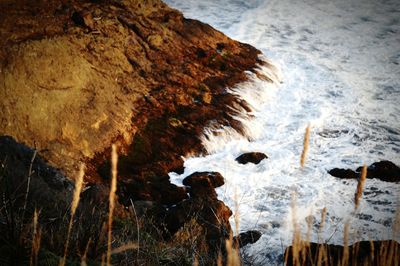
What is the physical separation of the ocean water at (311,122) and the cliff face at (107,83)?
0.67 meters

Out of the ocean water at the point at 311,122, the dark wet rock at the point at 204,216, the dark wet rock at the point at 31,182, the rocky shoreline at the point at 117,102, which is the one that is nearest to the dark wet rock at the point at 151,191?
the rocky shoreline at the point at 117,102

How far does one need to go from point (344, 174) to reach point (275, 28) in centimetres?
773

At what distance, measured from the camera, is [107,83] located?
6.46 meters

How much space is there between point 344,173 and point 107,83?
15.9 ft

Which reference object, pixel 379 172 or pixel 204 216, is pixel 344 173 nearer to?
pixel 379 172

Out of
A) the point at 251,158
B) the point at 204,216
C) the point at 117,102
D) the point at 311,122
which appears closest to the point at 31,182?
the point at 204,216

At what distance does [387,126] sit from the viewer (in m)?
7.14

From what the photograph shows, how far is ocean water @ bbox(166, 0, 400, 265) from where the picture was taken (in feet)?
16.5

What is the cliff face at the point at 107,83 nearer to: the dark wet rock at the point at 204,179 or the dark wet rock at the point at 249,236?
the dark wet rock at the point at 204,179

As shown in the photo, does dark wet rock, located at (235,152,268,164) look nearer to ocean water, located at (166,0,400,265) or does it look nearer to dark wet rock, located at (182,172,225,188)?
ocean water, located at (166,0,400,265)

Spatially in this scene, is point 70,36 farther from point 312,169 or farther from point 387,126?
point 387,126

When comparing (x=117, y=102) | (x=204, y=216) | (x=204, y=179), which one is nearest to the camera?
(x=204, y=216)

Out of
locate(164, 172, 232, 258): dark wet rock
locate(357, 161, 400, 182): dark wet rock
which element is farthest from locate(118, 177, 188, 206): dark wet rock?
locate(357, 161, 400, 182): dark wet rock

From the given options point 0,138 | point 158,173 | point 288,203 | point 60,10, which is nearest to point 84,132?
point 158,173
